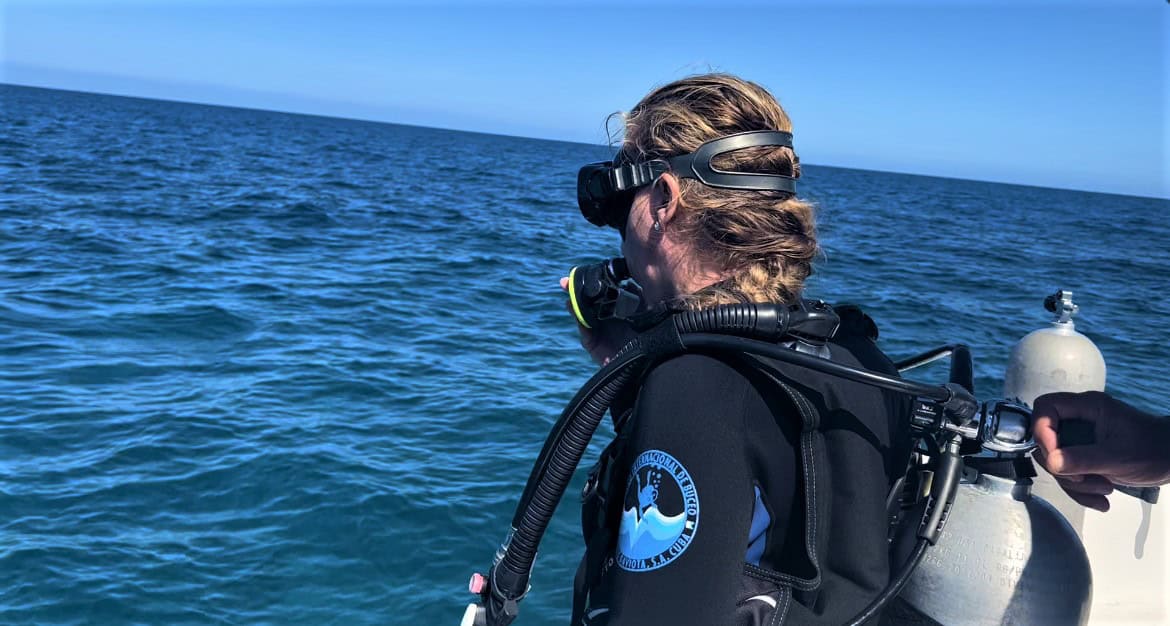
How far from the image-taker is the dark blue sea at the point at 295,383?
195 inches

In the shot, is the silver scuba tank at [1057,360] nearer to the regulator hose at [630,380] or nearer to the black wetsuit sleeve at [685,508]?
the regulator hose at [630,380]

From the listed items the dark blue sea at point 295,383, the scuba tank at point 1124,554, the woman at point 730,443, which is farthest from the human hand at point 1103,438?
the scuba tank at point 1124,554

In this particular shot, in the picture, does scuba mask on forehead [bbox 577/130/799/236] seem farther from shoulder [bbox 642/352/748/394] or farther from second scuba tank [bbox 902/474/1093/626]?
second scuba tank [bbox 902/474/1093/626]

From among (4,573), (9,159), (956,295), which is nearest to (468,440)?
(4,573)

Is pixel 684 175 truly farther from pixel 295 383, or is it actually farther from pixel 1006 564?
pixel 295 383

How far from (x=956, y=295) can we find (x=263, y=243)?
1197cm

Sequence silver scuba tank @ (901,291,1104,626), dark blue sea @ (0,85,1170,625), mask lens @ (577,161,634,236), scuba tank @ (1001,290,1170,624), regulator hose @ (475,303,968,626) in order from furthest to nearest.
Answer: dark blue sea @ (0,85,1170,625)
scuba tank @ (1001,290,1170,624)
silver scuba tank @ (901,291,1104,626)
mask lens @ (577,161,634,236)
regulator hose @ (475,303,968,626)

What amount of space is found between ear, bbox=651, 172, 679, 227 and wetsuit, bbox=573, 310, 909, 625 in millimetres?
322

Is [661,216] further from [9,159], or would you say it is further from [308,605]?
[9,159]

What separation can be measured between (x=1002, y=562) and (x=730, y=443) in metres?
1.13

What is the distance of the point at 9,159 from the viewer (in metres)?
22.4

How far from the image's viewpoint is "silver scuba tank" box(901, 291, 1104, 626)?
82.2 inches

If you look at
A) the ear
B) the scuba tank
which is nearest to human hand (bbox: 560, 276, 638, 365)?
the ear

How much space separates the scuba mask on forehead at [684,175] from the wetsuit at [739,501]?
34 cm
